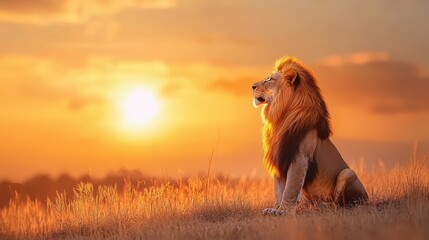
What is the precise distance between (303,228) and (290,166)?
5.92 feet

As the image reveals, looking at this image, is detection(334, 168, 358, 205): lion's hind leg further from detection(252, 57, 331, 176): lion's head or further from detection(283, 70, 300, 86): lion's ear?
detection(283, 70, 300, 86): lion's ear

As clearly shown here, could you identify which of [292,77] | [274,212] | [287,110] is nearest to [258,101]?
[287,110]

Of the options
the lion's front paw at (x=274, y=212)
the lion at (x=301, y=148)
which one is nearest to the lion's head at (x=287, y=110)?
the lion at (x=301, y=148)

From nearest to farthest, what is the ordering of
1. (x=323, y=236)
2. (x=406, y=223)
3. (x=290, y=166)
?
(x=323, y=236)
(x=406, y=223)
(x=290, y=166)

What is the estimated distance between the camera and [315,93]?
1000 centimetres

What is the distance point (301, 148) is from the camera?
967cm

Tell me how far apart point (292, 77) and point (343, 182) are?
158 cm

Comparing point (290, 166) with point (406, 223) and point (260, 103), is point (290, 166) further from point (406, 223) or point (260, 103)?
point (406, 223)

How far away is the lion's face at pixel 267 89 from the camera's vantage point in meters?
10.1

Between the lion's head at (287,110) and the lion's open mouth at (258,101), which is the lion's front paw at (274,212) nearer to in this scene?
the lion's head at (287,110)

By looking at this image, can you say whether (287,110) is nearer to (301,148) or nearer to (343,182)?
(301,148)

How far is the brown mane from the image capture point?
9.73 meters

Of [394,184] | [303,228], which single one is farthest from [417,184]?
[303,228]

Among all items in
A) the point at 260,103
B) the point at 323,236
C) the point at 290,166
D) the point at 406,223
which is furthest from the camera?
the point at 260,103
